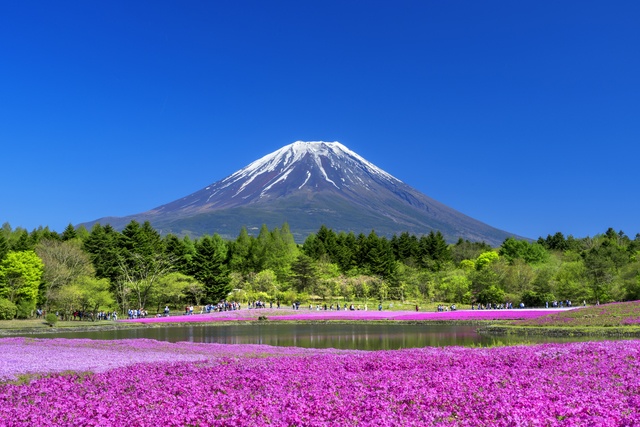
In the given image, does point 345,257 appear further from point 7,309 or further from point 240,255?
point 7,309

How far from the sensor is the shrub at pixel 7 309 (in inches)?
2088

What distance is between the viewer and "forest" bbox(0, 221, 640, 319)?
5997cm

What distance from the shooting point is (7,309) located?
175ft

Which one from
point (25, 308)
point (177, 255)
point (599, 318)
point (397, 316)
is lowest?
point (397, 316)

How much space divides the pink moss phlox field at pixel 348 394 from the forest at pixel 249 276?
156 feet

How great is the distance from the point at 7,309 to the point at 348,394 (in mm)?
52649

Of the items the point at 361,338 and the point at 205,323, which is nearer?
the point at 361,338

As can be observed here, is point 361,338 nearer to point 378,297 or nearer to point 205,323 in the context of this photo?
point 205,323

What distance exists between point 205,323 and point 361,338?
21064 millimetres

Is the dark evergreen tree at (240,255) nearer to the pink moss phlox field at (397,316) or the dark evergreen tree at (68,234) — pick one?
the dark evergreen tree at (68,234)

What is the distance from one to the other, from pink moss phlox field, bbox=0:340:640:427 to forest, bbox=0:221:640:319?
1869 inches

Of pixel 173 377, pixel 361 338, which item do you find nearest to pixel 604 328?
pixel 361 338

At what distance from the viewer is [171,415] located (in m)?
8.90

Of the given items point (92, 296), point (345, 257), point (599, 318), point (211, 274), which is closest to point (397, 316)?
point (599, 318)
